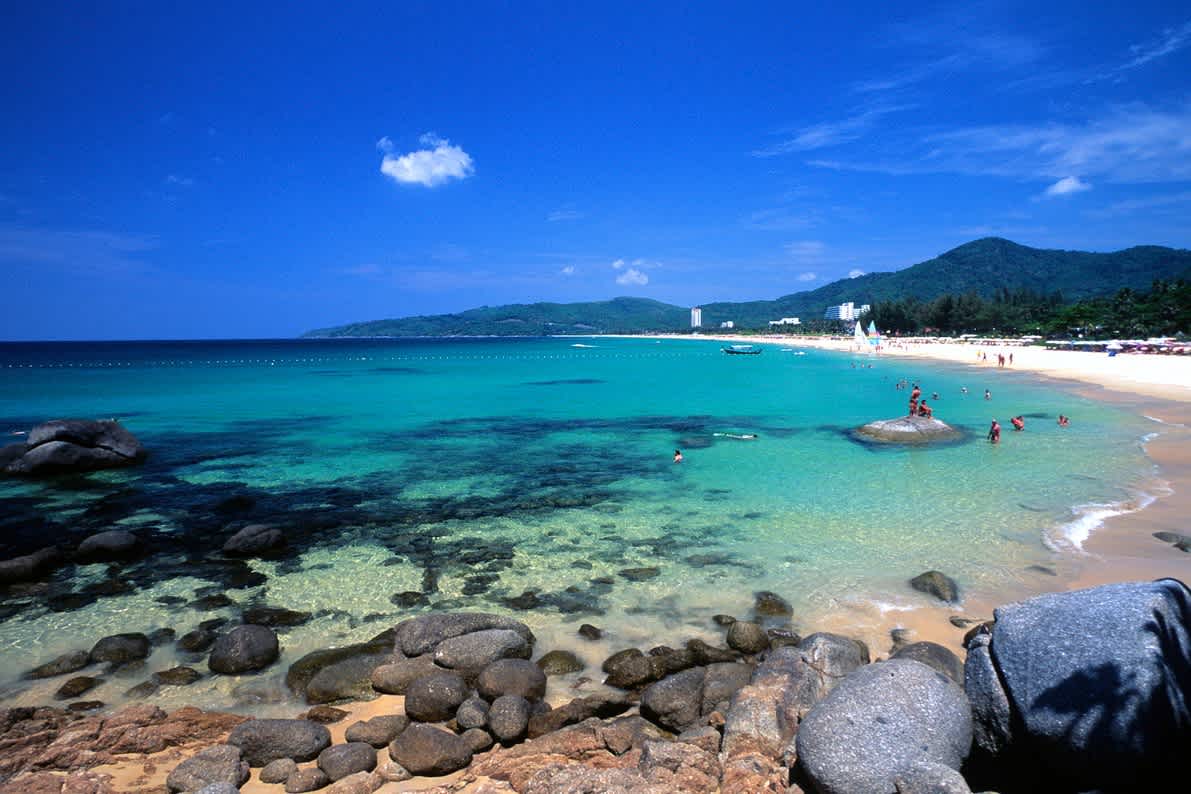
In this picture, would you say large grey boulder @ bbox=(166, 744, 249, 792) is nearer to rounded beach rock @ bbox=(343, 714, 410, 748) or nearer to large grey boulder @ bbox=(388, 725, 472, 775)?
rounded beach rock @ bbox=(343, 714, 410, 748)

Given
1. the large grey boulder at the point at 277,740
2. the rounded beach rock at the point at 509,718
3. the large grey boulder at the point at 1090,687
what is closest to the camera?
the large grey boulder at the point at 1090,687

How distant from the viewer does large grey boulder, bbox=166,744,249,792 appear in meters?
6.78

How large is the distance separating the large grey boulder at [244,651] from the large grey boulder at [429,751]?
3445 mm

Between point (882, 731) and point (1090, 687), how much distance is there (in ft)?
5.51

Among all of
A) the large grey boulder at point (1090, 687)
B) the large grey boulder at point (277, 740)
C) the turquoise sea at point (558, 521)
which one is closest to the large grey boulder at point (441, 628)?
the turquoise sea at point (558, 521)

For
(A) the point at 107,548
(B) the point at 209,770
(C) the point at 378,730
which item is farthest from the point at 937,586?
(A) the point at 107,548

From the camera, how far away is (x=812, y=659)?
8141 millimetres

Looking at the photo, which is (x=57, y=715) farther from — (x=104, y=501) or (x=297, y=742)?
(x=104, y=501)

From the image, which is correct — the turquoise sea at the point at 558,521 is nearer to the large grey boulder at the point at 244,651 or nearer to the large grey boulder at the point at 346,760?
the large grey boulder at the point at 244,651

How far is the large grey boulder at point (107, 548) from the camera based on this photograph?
14.3m

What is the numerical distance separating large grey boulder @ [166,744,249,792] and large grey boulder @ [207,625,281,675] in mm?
2300

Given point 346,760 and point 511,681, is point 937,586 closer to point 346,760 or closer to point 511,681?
point 511,681

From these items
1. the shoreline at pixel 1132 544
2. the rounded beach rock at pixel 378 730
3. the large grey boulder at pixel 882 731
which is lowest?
the shoreline at pixel 1132 544

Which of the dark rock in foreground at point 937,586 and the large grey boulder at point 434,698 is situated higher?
the large grey boulder at point 434,698
